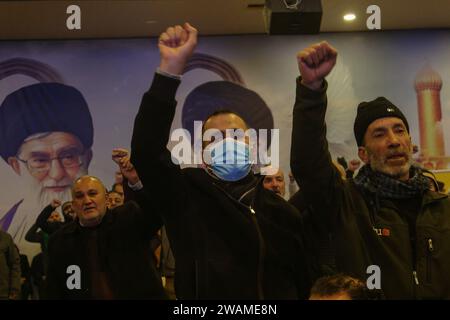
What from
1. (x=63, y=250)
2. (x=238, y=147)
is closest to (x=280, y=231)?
(x=238, y=147)

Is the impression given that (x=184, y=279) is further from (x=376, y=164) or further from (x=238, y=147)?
(x=376, y=164)

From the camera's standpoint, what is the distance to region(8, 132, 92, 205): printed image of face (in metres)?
3.98

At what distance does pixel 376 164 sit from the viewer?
187 centimetres

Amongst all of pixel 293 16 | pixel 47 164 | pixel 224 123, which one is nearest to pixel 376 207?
pixel 224 123

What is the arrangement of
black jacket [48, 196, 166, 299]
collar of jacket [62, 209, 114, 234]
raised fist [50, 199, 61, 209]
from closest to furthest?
black jacket [48, 196, 166, 299] → collar of jacket [62, 209, 114, 234] → raised fist [50, 199, 61, 209]

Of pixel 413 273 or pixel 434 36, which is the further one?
pixel 434 36

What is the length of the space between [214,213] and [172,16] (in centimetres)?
237

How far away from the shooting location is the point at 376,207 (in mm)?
1803

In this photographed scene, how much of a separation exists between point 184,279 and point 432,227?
74cm

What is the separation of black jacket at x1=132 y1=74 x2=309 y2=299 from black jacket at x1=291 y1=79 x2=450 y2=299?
0.14 meters

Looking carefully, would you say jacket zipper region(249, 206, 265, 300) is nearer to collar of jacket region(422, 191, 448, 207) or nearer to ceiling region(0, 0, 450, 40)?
collar of jacket region(422, 191, 448, 207)

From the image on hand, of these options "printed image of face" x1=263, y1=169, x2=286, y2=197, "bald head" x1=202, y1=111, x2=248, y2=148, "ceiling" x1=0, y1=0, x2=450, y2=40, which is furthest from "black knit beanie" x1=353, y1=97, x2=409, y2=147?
"ceiling" x1=0, y1=0, x2=450, y2=40

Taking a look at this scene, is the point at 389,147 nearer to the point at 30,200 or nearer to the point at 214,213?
the point at 214,213

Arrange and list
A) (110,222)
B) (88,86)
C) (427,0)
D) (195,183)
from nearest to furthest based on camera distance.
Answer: (195,183)
(110,222)
(427,0)
(88,86)
